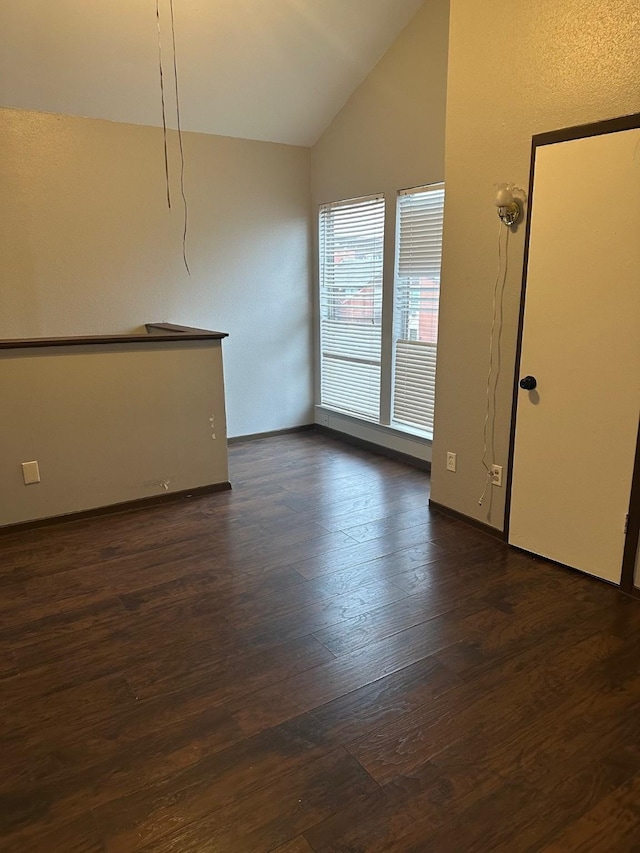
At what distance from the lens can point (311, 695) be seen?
210 cm

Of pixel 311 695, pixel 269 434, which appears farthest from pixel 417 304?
pixel 311 695

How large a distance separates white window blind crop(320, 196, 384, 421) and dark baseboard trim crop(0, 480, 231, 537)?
165cm

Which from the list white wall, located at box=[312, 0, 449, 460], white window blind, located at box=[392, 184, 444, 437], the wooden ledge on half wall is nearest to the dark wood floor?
the wooden ledge on half wall

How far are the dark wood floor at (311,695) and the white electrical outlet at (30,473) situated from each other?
32cm

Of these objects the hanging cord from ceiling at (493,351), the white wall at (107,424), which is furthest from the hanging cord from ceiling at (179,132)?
the hanging cord from ceiling at (493,351)

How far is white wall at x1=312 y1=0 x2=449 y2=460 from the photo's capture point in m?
3.98

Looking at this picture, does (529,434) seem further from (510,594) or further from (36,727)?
(36,727)

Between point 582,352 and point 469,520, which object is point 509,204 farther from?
point 469,520

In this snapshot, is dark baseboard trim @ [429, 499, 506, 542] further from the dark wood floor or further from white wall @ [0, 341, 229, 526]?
white wall @ [0, 341, 229, 526]

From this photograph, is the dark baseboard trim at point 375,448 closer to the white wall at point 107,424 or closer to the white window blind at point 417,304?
the white window blind at point 417,304

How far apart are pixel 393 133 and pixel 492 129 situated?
1544 millimetres

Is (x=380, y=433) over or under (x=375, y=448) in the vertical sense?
over

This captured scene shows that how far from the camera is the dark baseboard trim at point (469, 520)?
10.9ft

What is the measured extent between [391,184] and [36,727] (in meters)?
4.12
